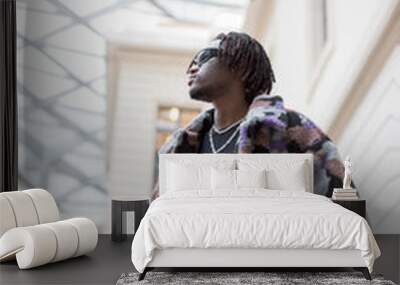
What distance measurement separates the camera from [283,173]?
483 centimetres

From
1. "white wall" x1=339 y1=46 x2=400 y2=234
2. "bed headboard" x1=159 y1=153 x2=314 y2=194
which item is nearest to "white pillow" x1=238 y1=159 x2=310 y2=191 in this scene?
"bed headboard" x1=159 y1=153 x2=314 y2=194

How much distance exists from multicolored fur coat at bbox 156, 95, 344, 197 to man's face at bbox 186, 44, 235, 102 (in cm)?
21

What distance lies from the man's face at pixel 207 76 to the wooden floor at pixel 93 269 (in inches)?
65.1

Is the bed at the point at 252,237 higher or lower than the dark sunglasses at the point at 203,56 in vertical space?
lower

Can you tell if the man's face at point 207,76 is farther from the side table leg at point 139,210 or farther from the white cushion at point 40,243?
the white cushion at point 40,243

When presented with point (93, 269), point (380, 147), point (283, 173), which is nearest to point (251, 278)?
point (93, 269)

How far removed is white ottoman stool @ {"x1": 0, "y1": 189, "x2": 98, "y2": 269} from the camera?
3955 mm

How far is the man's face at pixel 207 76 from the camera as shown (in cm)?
532

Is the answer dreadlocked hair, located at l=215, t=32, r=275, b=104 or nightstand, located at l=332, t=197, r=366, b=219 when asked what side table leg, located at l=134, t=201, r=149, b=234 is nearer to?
dreadlocked hair, located at l=215, t=32, r=275, b=104

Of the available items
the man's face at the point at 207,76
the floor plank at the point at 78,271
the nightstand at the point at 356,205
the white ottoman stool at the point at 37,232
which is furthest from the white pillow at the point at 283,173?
the white ottoman stool at the point at 37,232

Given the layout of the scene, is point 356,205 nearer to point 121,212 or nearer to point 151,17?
point 121,212

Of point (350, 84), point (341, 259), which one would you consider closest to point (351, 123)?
point (350, 84)

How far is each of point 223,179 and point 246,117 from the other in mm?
848

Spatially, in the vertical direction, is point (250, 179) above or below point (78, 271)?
above
